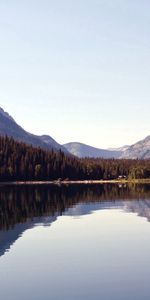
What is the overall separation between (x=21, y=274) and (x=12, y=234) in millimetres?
25565

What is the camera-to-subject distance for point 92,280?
42.3 m

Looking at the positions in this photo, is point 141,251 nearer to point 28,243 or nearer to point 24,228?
point 28,243

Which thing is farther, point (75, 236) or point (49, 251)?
point (75, 236)

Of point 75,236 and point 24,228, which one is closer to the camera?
point 75,236

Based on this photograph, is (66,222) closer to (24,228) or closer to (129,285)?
(24,228)

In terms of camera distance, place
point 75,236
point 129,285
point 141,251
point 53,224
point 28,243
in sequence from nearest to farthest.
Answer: point 129,285
point 141,251
point 28,243
point 75,236
point 53,224

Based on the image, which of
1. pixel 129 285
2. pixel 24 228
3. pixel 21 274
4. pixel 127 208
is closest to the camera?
pixel 129 285

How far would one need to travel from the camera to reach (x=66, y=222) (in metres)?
86.4

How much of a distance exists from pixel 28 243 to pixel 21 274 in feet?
55.9

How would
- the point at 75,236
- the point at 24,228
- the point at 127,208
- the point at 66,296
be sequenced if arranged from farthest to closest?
the point at 127,208 → the point at 24,228 → the point at 75,236 → the point at 66,296

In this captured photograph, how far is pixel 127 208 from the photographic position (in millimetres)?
112125

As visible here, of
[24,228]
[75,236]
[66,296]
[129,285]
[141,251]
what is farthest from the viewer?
[24,228]

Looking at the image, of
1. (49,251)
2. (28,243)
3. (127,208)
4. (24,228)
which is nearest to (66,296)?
(49,251)

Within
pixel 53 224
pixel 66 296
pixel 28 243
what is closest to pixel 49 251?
pixel 28 243
